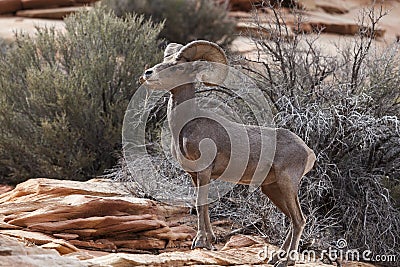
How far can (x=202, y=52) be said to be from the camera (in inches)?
185

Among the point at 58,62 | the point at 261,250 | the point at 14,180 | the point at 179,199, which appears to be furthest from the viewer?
the point at 58,62

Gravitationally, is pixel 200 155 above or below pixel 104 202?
above

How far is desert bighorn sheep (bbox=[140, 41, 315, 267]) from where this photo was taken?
4609 mm

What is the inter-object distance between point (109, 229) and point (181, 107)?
3.99 feet

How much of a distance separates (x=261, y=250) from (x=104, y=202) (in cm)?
130

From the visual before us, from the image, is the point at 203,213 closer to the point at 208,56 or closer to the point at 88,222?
the point at 88,222

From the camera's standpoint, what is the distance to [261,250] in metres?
5.29

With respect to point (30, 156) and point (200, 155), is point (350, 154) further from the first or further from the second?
point (30, 156)

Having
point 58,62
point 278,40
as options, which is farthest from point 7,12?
point 278,40

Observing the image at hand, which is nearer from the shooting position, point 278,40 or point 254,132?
point 254,132

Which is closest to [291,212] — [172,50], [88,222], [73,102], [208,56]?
[208,56]
